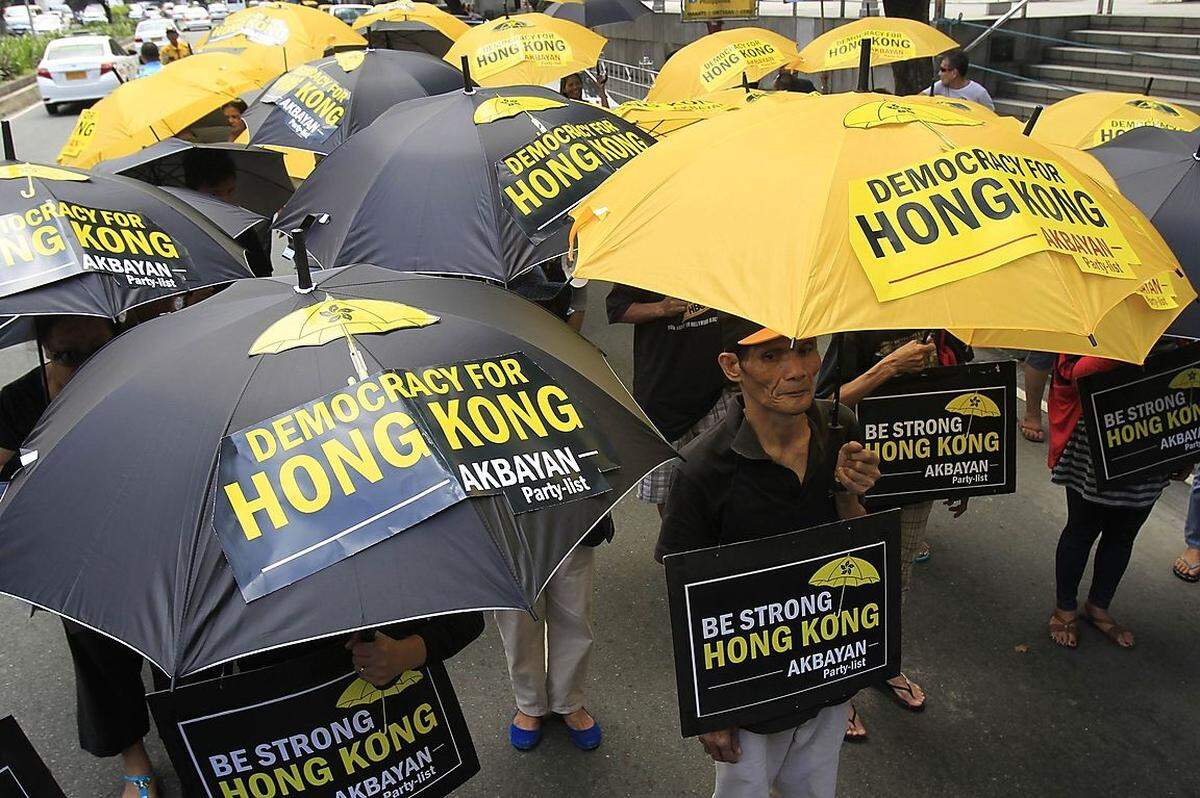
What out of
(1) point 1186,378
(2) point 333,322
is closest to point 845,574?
(2) point 333,322

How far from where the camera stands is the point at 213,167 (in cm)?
525

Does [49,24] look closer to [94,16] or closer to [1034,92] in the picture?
[94,16]

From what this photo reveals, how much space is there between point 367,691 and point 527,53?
6.19 m

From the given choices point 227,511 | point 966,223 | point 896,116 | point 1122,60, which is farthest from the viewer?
point 1122,60

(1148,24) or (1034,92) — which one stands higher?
(1148,24)

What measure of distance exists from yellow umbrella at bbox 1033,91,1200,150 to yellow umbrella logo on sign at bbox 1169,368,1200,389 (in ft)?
5.03

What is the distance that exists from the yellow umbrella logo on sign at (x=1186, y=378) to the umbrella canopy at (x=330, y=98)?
429 cm

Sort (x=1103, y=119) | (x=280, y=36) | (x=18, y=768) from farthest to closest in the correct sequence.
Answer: (x=280, y=36), (x=1103, y=119), (x=18, y=768)

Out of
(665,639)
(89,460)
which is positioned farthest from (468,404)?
(665,639)

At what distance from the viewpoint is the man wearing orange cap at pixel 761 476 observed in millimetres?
2596

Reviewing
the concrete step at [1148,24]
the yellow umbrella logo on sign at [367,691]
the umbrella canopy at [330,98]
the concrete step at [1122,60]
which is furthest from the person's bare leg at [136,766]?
the concrete step at [1148,24]

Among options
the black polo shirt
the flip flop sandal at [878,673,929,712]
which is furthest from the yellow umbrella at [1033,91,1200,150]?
the black polo shirt

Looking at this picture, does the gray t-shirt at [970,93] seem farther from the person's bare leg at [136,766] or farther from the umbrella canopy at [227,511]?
the person's bare leg at [136,766]

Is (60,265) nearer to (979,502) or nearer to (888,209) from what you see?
(888,209)
